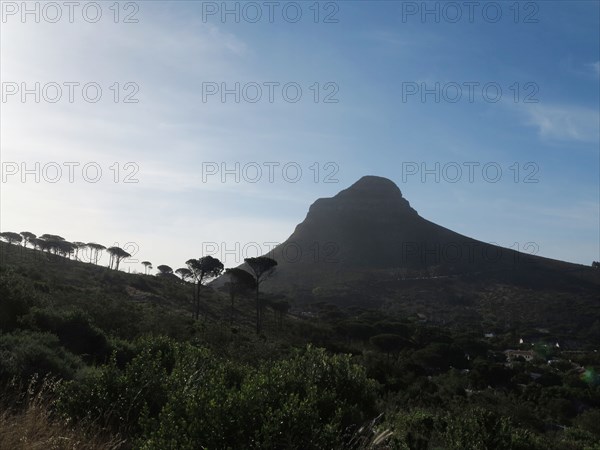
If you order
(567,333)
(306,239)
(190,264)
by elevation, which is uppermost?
(306,239)

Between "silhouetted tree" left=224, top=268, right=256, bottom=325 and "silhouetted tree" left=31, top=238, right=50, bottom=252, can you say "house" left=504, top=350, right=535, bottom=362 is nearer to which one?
"silhouetted tree" left=224, top=268, right=256, bottom=325

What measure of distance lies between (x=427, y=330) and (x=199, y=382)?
42.9 m

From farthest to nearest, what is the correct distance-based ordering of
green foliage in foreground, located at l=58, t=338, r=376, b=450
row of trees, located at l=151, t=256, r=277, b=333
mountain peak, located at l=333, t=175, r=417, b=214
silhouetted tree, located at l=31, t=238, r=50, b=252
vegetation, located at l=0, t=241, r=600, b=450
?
mountain peak, located at l=333, t=175, r=417, b=214 < silhouetted tree, located at l=31, t=238, r=50, b=252 < row of trees, located at l=151, t=256, r=277, b=333 < vegetation, located at l=0, t=241, r=600, b=450 < green foliage in foreground, located at l=58, t=338, r=376, b=450

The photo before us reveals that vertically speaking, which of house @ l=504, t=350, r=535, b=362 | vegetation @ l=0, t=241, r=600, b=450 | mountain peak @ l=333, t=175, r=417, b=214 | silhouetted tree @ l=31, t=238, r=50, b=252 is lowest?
house @ l=504, t=350, r=535, b=362

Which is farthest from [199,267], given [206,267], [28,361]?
[28,361]

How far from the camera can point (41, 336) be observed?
12031 millimetres

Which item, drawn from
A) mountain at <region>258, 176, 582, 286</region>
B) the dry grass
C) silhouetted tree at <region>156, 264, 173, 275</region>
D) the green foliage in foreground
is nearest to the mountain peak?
mountain at <region>258, 176, 582, 286</region>

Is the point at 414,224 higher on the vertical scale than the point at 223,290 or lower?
higher

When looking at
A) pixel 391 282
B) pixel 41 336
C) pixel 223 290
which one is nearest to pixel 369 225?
pixel 391 282

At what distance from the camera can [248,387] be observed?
5422 millimetres

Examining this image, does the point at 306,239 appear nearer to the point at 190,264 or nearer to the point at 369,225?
the point at 369,225

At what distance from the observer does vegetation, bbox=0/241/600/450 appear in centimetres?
503

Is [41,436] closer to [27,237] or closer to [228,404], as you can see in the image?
[228,404]

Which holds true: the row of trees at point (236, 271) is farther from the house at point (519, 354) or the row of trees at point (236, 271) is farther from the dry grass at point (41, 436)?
the dry grass at point (41, 436)
